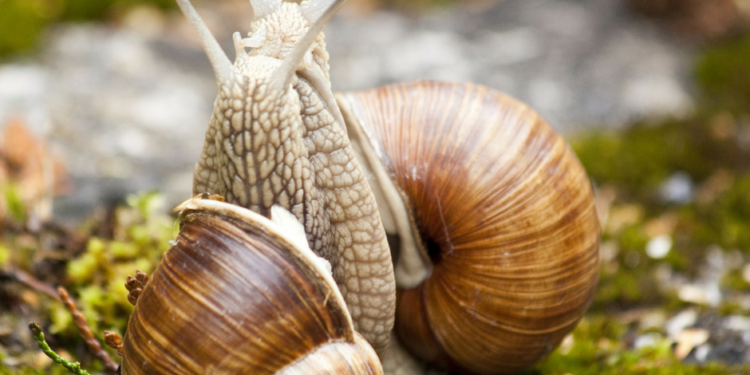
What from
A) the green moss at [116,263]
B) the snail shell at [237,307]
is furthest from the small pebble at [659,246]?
the green moss at [116,263]

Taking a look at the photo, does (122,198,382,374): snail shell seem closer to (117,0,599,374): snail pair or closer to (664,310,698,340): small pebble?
(117,0,599,374): snail pair

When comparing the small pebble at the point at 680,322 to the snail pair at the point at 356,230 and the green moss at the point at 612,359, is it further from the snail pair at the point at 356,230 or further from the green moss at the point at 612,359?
the snail pair at the point at 356,230

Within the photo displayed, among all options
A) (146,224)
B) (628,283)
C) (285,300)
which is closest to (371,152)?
(285,300)

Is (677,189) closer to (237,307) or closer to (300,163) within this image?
(300,163)

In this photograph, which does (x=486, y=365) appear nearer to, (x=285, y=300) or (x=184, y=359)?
(x=285, y=300)

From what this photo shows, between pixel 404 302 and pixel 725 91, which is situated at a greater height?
pixel 404 302

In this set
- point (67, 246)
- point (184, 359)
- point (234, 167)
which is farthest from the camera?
point (67, 246)

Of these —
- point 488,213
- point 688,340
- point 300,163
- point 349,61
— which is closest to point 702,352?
point 688,340
